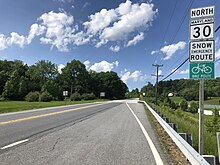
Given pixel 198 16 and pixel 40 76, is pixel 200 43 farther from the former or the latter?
pixel 40 76

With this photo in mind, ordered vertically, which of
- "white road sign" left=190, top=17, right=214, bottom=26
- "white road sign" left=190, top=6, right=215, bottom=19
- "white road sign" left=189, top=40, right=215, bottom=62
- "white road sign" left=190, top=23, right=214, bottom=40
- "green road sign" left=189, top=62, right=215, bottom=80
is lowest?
"green road sign" left=189, top=62, right=215, bottom=80

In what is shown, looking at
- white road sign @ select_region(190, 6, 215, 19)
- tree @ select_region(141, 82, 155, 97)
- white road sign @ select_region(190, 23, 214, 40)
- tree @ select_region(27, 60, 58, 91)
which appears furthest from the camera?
tree @ select_region(141, 82, 155, 97)

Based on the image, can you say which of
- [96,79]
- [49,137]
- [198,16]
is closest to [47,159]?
[49,137]

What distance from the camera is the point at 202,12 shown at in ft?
19.9

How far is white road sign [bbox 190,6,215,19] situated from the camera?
5.96 metres

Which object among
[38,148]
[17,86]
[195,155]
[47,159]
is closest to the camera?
[195,155]

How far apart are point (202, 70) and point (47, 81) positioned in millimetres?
97187

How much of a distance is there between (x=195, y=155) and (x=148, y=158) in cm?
129

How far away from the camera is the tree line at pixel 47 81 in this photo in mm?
89125

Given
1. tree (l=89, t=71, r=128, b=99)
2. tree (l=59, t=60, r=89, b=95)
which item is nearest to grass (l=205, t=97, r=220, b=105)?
tree (l=89, t=71, r=128, b=99)

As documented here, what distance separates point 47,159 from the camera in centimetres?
593

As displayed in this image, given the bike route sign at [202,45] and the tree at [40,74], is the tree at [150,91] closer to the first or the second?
the tree at [40,74]

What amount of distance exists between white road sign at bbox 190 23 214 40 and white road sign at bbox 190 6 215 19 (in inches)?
10.5

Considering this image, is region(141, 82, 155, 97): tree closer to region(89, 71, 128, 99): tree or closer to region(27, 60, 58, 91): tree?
region(89, 71, 128, 99): tree
